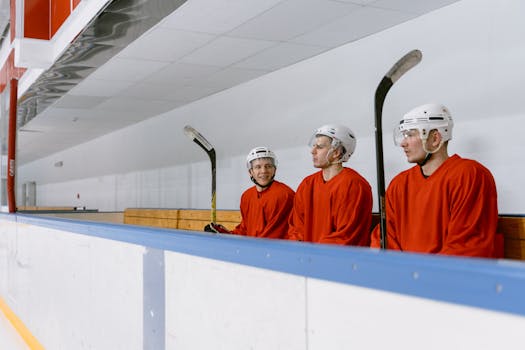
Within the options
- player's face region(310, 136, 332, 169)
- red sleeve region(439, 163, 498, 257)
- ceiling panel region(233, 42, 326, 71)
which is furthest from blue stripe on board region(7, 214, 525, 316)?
ceiling panel region(233, 42, 326, 71)

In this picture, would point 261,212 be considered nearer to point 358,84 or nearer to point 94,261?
point 358,84

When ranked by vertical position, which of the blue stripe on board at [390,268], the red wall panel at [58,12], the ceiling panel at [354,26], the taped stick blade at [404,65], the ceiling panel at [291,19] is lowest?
the blue stripe on board at [390,268]

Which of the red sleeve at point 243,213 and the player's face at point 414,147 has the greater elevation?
the player's face at point 414,147

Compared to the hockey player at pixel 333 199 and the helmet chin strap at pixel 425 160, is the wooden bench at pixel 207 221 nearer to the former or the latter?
the hockey player at pixel 333 199

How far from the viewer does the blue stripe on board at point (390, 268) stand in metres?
0.75

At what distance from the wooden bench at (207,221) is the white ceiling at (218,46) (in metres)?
1.41

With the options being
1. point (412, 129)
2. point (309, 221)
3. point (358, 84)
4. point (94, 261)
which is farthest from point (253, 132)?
point (94, 261)

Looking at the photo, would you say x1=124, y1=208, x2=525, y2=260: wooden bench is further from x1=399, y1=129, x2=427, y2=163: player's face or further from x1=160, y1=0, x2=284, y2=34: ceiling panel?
x1=160, y1=0, x2=284, y2=34: ceiling panel

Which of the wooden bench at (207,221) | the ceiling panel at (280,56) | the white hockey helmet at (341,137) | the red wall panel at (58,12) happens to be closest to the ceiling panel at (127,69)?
the red wall panel at (58,12)

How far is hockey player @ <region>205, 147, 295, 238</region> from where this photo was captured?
13.8 ft

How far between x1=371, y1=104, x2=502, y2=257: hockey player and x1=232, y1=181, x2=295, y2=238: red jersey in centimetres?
131

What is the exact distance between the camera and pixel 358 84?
4.64 meters

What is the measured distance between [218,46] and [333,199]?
2247 millimetres

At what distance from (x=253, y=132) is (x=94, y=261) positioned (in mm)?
3956
